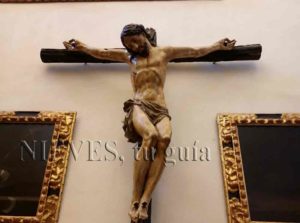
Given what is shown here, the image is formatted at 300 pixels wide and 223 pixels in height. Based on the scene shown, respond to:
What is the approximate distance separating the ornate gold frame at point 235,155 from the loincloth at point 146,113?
1.65 feet

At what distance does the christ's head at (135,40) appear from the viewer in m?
2.19

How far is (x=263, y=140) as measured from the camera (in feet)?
7.75

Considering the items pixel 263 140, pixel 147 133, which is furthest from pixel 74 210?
pixel 263 140

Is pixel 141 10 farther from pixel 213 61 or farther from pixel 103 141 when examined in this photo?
pixel 103 141

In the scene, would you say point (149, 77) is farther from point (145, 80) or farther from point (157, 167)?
point (157, 167)

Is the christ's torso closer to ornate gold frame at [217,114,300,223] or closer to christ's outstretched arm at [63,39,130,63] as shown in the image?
christ's outstretched arm at [63,39,130,63]

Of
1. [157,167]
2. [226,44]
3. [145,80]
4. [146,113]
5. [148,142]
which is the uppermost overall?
[226,44]

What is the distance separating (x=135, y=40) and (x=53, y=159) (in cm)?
88

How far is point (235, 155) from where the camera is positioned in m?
2.29

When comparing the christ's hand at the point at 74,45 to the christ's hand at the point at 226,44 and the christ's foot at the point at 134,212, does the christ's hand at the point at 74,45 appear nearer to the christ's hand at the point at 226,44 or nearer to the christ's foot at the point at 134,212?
the christ's hand at the point at 226,44

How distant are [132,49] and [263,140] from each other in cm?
98

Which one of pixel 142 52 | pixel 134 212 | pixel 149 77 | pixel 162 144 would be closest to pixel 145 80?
pixel 149 77

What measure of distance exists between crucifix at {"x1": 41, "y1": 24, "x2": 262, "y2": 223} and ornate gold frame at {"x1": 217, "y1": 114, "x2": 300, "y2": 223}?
473 mm

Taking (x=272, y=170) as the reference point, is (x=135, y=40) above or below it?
above
